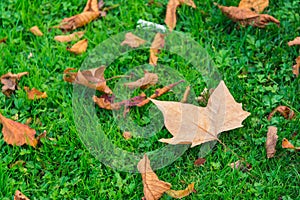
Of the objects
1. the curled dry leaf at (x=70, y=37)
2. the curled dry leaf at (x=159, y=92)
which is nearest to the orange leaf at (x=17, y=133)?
the curled dry leaf at (x=159, y=92)

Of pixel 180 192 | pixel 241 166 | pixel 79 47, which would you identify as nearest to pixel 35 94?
pixel 79 47

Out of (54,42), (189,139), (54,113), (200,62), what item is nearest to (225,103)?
(189,139)

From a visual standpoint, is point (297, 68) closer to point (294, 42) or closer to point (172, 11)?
point (294, 42)

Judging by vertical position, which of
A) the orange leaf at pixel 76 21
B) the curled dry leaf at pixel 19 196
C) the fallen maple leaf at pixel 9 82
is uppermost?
the orange leaf at pixel 76 21

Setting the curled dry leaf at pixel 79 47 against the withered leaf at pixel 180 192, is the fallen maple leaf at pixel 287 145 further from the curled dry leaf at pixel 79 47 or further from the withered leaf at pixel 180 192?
the curled dry leaf at pixel 79 47

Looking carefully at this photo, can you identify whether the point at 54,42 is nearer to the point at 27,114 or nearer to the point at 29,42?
the point at 29,42

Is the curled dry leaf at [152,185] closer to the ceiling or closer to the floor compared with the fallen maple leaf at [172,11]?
closer to the floor
